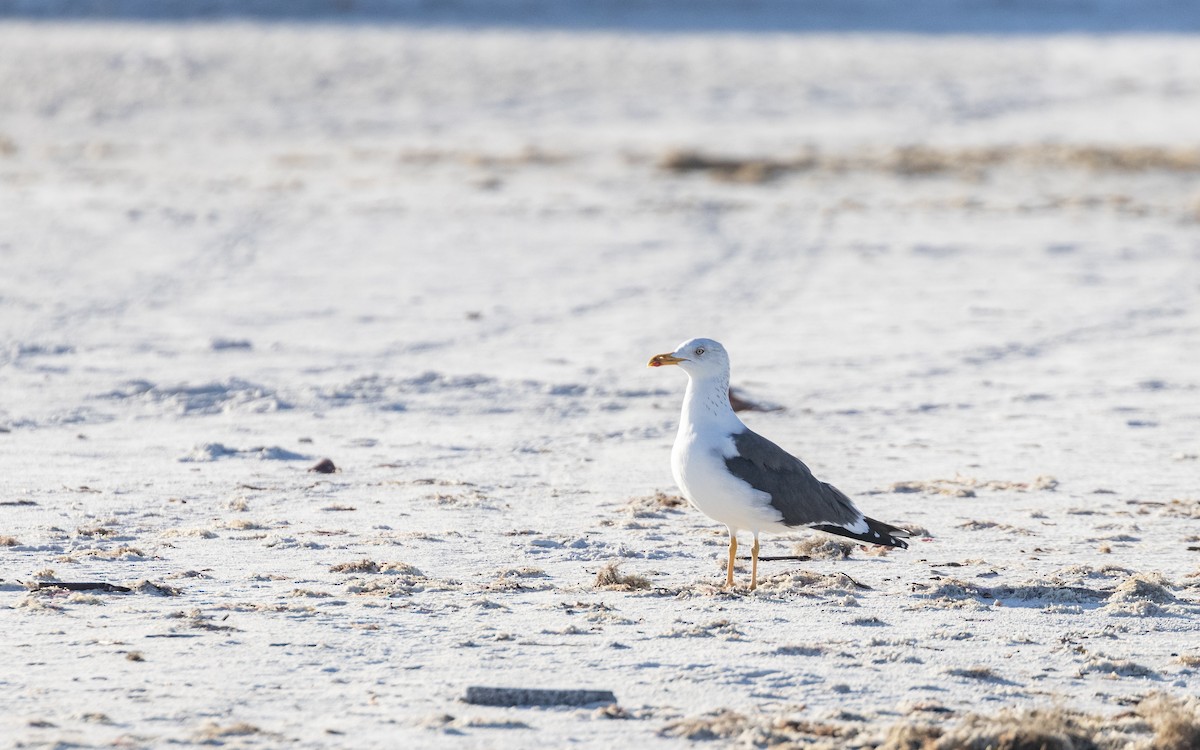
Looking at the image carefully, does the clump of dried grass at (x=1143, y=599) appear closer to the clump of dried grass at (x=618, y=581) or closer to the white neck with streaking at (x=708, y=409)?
the white neck with streaking at (x=708, y=409)

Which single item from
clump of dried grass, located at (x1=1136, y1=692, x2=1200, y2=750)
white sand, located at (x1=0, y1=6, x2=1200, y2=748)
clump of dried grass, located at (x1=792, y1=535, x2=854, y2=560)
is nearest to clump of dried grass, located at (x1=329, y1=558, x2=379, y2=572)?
white sand, located at (x1=0, y1=6, x2=1200, y2=748)

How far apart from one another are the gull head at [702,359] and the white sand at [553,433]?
74 centimetres

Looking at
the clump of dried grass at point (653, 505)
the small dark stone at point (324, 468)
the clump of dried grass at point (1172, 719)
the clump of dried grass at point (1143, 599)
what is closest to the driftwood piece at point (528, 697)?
the clump of dried grass at point (1172, 719)

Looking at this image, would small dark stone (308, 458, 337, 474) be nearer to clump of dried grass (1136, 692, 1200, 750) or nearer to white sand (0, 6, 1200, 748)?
white sand (0, 6, 1200, 748)

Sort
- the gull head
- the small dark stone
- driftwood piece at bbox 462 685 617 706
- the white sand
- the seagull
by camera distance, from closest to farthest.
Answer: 1. driftwood piece at bbox 462 685 617 706
2. the white sand
3. the seagull
4. the gull head
5. the small dark stone

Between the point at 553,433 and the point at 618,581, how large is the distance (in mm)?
2990

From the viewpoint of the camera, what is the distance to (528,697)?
4.59m

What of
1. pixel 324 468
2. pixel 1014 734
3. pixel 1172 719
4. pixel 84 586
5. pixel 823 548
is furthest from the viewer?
pixel 324 468

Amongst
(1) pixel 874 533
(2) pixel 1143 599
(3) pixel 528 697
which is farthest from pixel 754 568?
(3) pixel 528 697

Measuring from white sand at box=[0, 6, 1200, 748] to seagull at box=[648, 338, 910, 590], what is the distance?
22 centimetres

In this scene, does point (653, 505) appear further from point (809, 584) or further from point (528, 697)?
point (528, 697)

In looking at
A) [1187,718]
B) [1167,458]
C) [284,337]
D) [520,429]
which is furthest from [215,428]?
[1187,718]

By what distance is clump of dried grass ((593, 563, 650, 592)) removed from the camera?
5.84 metres

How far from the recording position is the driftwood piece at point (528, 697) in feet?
15.0
